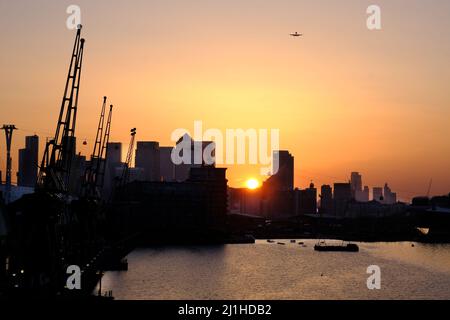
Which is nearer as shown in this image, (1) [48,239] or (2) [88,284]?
(1) [48,239]

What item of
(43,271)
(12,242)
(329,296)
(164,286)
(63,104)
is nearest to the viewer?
(43,271)

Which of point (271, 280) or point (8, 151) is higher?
point (8, 151)

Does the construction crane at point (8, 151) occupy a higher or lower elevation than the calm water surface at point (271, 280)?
higher

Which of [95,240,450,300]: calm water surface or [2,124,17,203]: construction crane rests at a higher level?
[2,124,17,203]: construction crane

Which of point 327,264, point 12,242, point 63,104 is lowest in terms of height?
point 327,264

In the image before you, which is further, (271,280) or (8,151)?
(271,280)

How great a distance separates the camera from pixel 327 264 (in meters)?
179
